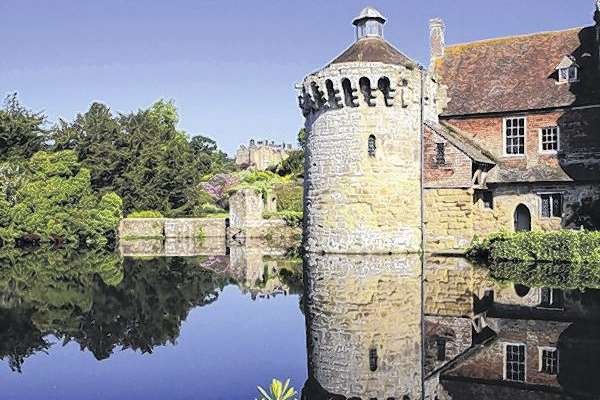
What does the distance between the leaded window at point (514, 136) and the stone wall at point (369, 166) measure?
179 inches

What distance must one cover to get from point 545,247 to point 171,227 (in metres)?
26.1

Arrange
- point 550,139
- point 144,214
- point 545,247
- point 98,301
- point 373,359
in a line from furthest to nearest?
point 144,214 → point 550,139 → point 545,247 → point 98,301 → point 373,359

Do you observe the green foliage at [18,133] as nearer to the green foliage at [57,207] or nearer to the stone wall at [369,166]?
the green foliage at [57,207]

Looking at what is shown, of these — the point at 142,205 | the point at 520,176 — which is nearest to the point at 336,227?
the point at 520,176

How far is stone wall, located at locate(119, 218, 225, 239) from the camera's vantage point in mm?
42438

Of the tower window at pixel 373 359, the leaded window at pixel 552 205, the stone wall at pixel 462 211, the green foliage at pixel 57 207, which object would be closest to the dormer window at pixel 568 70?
the stone wall at pixel 462 211

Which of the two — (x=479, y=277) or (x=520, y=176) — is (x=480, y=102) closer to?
(x=520, y=176)

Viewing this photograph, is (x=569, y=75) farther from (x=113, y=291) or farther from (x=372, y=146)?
(x=113, y=291)

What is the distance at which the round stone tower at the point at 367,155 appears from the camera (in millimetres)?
24578

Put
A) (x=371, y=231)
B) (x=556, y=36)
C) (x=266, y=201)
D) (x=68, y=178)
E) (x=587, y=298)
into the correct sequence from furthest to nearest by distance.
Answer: (x=266, y=201)
(x=68, y=178)
(x=556, y=36)
(x=371, y=231)
(x=587, y=298)

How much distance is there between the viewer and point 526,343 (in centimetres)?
1129

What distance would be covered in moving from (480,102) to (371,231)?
836 centimetres

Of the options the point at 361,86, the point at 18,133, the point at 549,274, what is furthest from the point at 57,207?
the point at 549,274

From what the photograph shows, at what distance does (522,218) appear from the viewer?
90.3 feet
